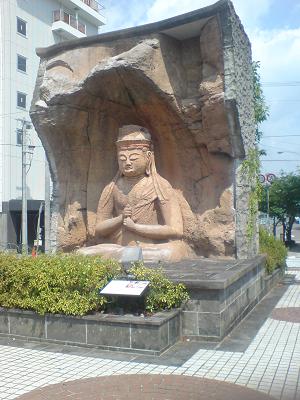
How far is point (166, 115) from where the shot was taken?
9.82m

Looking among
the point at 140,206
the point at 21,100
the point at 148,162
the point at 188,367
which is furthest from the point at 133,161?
the point at 21,100

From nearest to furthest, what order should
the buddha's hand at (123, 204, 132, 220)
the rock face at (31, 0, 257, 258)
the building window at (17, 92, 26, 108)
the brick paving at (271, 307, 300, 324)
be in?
the brick paving at (271, 307, 300, 324) → the rock face at (31, 0, 257, 258) → the buddha's hand at (123, 204, 132, 220) → the building window at (17, 92, 26, 108)

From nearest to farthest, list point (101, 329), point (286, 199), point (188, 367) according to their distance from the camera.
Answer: point (188, 367) → point (101, 329) → point (286, 199)

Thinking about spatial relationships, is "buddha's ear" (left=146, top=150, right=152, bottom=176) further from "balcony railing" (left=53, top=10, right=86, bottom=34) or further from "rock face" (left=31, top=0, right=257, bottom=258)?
"balcony railing" (left=53, top=10, right=86, bottom=34)

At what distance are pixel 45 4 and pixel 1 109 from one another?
8.03m

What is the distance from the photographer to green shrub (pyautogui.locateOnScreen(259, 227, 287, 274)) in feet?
36.8

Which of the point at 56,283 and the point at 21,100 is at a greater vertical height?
the point at 21,100

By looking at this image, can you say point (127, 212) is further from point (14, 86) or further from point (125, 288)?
point (14, 86)

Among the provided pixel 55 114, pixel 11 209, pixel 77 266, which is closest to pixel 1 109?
pixel 11 209

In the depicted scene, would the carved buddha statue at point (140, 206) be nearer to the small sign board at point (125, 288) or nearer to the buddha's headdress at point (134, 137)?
the buddha's headdress at point (134, 137)

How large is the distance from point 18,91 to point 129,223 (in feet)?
68.6

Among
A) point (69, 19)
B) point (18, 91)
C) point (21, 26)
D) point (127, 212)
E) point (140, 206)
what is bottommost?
point (127, 212)

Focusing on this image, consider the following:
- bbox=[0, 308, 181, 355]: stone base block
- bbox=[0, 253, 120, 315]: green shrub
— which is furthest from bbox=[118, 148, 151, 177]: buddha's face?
bbox=[0, 308, 181, 355]: stone base block

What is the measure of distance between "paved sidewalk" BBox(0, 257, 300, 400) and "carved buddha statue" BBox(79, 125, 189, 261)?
10.6 feet
